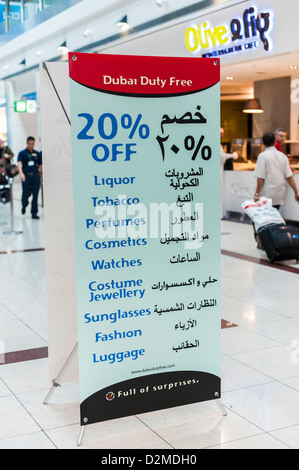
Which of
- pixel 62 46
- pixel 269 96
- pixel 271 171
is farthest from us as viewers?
pixel 62 46

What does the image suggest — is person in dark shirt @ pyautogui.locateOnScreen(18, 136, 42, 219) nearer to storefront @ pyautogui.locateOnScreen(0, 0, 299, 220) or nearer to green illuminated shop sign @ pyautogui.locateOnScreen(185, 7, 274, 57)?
storefront @ pyautogui.locateOnScreen(0, 0, 299, 220)

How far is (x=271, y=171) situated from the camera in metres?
7.58

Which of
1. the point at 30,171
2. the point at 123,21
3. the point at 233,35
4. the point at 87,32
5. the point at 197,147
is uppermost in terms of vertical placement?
the point at 87,32

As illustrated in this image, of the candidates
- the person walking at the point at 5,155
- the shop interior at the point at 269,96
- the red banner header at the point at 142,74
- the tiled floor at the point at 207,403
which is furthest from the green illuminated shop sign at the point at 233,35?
the red banner header at the point at 142,74

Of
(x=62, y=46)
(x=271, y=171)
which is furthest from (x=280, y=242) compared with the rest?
(x=62, y=46)

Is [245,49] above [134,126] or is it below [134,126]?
above

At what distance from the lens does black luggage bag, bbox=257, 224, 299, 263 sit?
6.77 meters

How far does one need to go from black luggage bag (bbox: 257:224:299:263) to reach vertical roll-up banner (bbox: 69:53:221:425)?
12.9 feet

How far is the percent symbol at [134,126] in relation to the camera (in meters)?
2.66

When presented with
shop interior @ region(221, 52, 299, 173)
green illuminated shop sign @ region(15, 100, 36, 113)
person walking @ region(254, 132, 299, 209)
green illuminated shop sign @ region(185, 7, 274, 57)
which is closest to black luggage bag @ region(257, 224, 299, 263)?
person walking @ region(254, 132, 299, 209)

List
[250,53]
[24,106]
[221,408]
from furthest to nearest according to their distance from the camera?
[24,106] < [250,53] < [221,408]

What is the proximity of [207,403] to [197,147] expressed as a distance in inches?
53.8

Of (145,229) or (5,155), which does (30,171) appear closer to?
(5,155)

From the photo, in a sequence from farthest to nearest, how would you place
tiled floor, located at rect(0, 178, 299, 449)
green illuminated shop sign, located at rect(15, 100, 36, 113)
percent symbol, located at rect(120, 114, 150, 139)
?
green illuminated shop sign, located at rect(15, 100, 36, 113) → tiled floor, located at rect(0, 178, 299, 449) → percent symbol, located at rect(120, 114, 150, 139)
